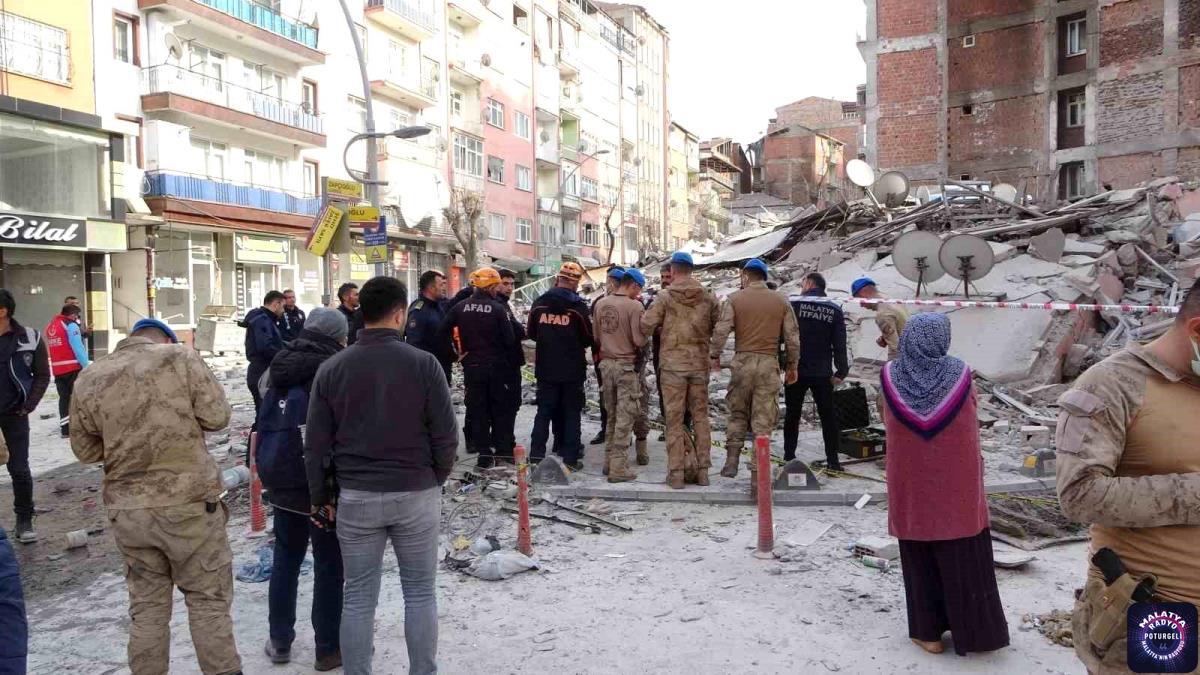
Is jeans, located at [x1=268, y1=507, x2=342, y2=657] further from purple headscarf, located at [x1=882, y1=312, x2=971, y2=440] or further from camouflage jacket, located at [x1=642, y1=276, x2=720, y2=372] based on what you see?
camouflage jacket, located at [x1=642, y1=276, x2=720, y2=372]

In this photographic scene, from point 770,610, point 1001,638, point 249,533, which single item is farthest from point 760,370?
point 249,533

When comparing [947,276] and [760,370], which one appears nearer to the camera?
[760,370]

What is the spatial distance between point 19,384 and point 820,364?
6781mm

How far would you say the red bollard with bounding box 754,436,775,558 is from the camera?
19.5 ft

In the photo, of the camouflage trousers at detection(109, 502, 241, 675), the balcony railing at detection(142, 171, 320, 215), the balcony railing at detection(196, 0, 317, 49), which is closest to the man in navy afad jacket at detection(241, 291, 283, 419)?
the camouflage trousers at detection(109, 502, 241, 675)

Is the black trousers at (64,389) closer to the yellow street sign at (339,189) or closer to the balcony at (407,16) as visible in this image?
the yellow street sign at (339,189)

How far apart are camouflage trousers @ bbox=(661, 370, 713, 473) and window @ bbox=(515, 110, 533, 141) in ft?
138

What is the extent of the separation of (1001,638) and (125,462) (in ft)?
14.0

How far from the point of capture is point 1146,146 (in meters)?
30.8

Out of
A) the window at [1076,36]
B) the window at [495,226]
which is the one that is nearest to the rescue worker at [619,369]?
the window at [1076,36]

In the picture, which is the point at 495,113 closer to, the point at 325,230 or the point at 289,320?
the point at 325,230

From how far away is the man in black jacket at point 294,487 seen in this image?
13.9ft

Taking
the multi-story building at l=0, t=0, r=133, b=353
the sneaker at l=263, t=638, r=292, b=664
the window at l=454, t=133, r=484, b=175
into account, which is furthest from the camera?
the window at l=454, t=133, r=484, b=175

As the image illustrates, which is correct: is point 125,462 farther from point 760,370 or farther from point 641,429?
point 641,429
